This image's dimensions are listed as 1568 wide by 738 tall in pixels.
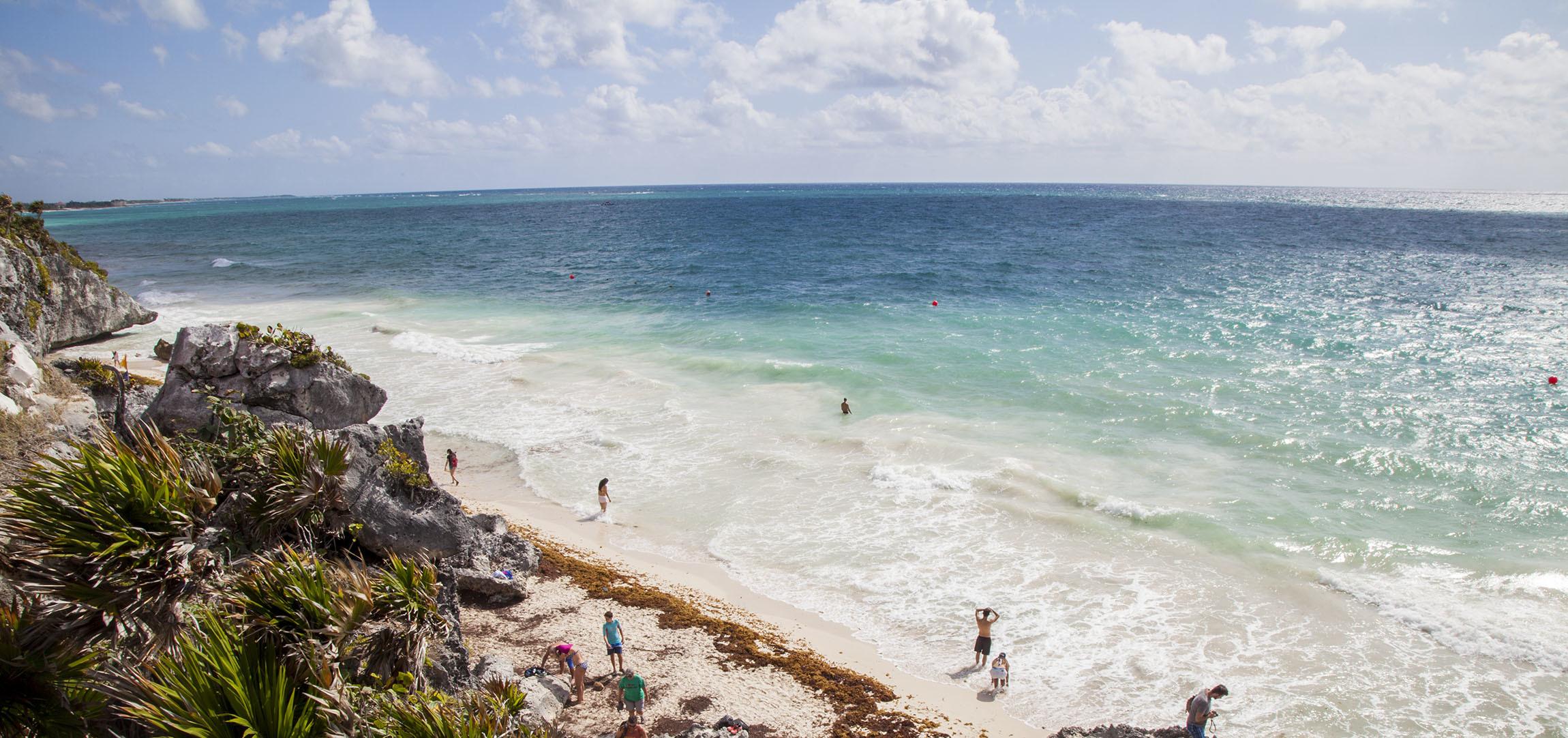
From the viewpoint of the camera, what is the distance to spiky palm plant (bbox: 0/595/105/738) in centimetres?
620

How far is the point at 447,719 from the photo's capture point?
6.44 m

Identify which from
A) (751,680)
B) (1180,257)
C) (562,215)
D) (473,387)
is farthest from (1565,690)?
(562,215)

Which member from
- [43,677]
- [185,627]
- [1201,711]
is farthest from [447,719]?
[1201,711]

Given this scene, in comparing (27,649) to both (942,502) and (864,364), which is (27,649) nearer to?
(942,502)

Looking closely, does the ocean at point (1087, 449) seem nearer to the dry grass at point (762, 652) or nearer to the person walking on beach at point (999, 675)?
the person walking on beach at point (999, 675)

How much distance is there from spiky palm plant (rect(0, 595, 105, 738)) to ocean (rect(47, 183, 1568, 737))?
420 inches

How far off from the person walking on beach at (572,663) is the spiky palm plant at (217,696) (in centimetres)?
508

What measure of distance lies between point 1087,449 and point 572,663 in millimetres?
15793

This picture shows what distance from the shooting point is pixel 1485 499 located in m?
17.9

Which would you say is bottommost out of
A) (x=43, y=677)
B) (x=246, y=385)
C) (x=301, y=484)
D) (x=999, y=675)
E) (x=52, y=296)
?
(x=999, y=675)

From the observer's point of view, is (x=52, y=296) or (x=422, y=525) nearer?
(x=422, y=525)

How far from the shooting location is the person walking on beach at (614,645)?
12031 millimetres

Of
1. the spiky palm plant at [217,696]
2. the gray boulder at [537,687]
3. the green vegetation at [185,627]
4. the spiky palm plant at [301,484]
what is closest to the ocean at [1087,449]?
the gray boulder at [537,687]

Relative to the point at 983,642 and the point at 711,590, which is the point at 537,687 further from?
the point at 983,642
